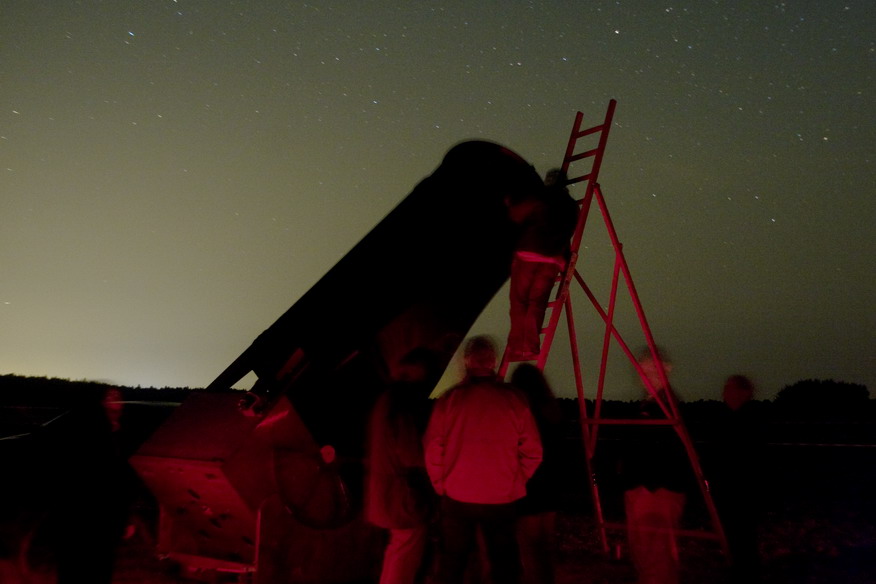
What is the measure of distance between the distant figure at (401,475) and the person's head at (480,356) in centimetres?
35

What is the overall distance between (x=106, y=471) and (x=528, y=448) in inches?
105

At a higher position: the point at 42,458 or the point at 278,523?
the point at 42,458

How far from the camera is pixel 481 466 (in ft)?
11.4

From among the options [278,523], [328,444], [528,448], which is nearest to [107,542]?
[278,523]

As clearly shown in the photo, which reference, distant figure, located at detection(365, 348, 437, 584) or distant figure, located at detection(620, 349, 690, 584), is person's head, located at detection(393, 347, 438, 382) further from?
distant figure, located at detection(620, 349, 690, 584)

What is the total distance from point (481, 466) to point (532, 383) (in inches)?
45.6

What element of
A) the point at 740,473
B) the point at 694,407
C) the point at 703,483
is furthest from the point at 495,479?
the point at 694,407

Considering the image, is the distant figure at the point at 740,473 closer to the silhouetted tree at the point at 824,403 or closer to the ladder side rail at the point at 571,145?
the ladder side rail at the point at 571,145

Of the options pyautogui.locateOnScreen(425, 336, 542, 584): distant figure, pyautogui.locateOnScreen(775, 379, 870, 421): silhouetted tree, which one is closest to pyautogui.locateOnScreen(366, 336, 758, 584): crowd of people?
pyautogui.locateOnScreen(425, 336, 542, 584): distant figure

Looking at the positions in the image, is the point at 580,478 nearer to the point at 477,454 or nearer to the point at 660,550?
the point at 660,550

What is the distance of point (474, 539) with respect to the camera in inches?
143

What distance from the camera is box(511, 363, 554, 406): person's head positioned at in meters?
4.40

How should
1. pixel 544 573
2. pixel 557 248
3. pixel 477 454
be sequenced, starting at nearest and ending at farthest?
pixel 477 454
pixel 544 573
pixel 557 248

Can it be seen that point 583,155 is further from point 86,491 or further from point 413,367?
point 86,491
